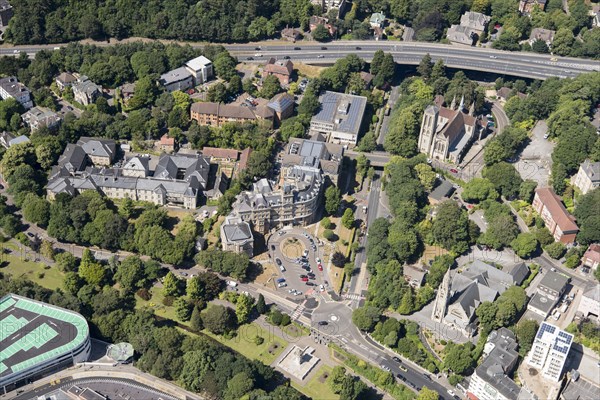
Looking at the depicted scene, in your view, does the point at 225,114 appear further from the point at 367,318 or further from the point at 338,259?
the point at 367,318

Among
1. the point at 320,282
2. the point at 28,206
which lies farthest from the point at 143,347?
the point at 28,206

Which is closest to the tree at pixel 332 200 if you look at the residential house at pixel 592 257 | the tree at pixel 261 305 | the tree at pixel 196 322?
the tree at pixel 261 305

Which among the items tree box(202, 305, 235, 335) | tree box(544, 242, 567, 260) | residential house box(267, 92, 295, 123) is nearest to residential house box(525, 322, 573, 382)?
tree box(544, 242, 567, 260)

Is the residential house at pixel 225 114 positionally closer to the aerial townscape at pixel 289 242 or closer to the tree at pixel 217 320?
the aerial townscape at pixel 289 242

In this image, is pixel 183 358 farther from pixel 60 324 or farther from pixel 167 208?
pixel 167 208

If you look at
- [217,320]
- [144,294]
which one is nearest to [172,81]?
[144,294]
